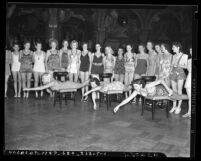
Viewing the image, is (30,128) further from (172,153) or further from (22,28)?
(22,28)

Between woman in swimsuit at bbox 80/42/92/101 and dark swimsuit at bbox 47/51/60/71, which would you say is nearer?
dark swimsuit at bbox 47/51/60/71

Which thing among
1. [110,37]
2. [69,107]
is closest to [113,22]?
[110,37]

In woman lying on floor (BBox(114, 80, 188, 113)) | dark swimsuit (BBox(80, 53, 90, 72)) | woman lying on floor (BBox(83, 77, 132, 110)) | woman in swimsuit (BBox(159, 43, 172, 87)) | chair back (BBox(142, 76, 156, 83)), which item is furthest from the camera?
dark swimsuit (BBox(80, 53, 90, 72))

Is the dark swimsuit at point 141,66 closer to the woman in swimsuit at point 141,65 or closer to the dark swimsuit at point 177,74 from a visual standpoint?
the woman in swimsuit at point 141,65

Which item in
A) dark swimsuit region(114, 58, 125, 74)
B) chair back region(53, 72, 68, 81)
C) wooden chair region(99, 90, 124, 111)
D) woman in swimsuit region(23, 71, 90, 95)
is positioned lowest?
wooden chair region(99, 90, 124, 111)

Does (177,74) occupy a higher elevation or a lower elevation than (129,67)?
lower

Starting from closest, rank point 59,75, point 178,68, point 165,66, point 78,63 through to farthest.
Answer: point 178,68 < point 165,66 < point 59,75 < point 78,63

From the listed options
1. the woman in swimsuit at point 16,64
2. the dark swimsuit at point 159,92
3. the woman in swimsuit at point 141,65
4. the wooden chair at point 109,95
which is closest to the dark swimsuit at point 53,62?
the woman in swimsuit at point 16,64

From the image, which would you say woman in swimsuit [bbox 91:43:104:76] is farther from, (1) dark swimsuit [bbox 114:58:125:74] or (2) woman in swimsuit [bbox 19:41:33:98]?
(2) woman in swimsuit [bbox 19:41:33:98]

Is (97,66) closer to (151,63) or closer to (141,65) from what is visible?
(141,65)

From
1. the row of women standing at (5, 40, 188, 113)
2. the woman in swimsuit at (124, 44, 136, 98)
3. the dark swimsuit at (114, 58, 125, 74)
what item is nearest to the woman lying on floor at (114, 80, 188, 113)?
the row of women standing at (5, 40, 188, 113)

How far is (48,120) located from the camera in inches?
185

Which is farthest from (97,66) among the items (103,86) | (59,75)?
(59,75)

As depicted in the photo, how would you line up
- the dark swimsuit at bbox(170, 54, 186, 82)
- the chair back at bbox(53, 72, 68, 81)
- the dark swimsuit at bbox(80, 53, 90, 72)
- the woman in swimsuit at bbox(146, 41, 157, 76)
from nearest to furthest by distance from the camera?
the dark swimsuit at bbox(170, 54, 186, 82), the woman in swimsuit at bbox(146, 41, 157, 76), the chair back at bbox(53, 72, 68, 81), the dark swimsuit at bbox(80, 53, 90, 72)
